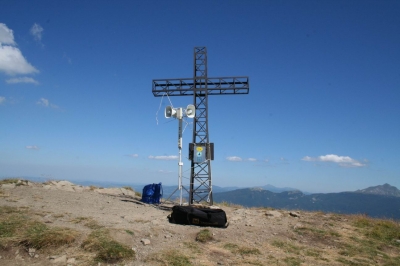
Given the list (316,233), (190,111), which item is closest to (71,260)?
(316,233)

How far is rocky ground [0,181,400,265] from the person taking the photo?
6.03 m

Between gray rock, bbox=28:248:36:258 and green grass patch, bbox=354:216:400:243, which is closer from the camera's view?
gray rock, bbox=28:248:36:258

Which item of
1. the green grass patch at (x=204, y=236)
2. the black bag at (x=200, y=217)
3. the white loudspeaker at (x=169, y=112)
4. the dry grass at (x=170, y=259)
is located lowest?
the dry grass at (x=170, y=259)

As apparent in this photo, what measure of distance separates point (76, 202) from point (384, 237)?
1254cm

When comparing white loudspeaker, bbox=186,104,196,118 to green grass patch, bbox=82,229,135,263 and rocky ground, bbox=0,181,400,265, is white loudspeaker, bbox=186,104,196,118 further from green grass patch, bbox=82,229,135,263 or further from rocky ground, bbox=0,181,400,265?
green grass patch, bbox=82,229,135,263

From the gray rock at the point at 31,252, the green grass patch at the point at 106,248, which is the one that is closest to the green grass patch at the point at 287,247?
the green grass patch at the point at 106,248

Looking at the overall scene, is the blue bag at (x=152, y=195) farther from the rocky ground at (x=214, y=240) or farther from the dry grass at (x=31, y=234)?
the dry grass at (x=31, y=234)

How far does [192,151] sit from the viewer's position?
53.0 feet

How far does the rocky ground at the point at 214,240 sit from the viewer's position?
19.8ft

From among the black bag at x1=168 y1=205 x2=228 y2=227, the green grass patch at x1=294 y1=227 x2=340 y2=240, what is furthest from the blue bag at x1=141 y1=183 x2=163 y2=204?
the green grass patch at x1=294 y1=227 x2=340 y2=240

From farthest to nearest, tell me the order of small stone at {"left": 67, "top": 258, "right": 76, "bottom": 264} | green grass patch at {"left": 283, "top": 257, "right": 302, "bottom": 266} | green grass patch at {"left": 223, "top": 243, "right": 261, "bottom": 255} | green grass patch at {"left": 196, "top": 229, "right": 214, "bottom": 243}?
1. green grass patch at {"left": 196, "top": 229, "right": 214, "bottom": 243}
2. green grass patch at {"left": 223, "top": 243, "right": 261, "bottom": 255}
3. green grass patch at {"left": 283, "top": 257, "right": 302, "bottom": 266}
4. small stone at {"left": 67, "top": 258, "right": 76, "bottom": 264}

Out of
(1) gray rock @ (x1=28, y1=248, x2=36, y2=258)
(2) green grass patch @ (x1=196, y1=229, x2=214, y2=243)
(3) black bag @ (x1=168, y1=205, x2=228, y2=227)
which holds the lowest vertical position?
(2) green grass patch @ (x1=196, y1=229, x2=214, y2=243)

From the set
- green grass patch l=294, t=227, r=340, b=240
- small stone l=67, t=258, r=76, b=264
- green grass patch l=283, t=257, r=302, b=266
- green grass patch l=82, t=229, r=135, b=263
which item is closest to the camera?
small stone l=67, t=258, r=76, b=264

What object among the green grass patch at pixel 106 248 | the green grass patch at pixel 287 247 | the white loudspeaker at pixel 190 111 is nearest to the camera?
the green grass patch at pixel 106 248
